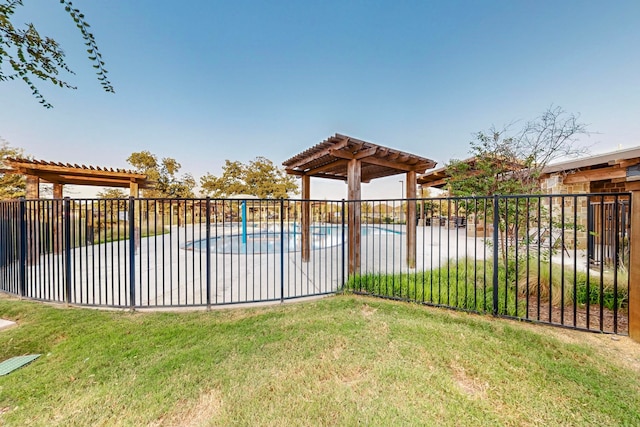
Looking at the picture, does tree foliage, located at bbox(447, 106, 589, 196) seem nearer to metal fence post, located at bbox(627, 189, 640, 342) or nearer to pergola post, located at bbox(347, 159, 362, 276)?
metal fence post, located at bbox(627, 189, 640, 342)

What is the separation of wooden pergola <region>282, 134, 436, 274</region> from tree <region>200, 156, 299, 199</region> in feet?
A: 48.6

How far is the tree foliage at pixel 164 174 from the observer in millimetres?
19312

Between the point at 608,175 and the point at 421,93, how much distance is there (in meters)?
6.32

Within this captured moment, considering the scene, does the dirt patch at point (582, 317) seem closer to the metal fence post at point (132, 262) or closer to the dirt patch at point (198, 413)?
the dirt patch at point (198, 413)

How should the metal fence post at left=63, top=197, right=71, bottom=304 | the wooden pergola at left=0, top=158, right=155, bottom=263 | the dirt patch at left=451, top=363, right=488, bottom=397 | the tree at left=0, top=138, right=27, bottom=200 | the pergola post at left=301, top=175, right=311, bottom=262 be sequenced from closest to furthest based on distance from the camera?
the dirt patch at left=451, top=363, right=488, bottom=397 → the metal fence post at left=63, top=197, right=71, bottom=304 → the wooden pergola at left=0, top=158, right=155, bottom=263 → the pergola post at left=301, top=175, right=311, bottom=262 → the tree at left=0, top=138, right=27, bottom=200

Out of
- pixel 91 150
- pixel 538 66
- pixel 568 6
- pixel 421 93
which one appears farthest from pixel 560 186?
pixel 91 150

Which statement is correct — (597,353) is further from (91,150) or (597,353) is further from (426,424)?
(91,150)

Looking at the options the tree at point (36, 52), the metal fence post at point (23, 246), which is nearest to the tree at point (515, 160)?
the tree at point (36, 52)

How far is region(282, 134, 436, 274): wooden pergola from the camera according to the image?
5.09 meters

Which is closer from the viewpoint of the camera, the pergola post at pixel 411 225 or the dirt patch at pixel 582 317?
the dirt patch at pixel 582 317

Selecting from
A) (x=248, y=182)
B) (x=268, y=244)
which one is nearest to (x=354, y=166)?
(x=268, y=244)

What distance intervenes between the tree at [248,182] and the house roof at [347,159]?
48.5ft

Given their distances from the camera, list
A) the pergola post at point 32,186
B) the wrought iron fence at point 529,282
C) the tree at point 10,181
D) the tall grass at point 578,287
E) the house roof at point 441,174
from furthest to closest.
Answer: the tree at point 10,181 → the pergola post at point 32,186 → the house roof at point 441,174 → the tall grass at point 578,287 → the wrought iron fence at point 529,282

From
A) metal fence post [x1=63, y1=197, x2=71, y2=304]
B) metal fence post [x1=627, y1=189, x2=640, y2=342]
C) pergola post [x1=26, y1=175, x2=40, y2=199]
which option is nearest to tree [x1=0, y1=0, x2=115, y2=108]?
metal fence post [x1=63, y1=197, x2=71, y2=304]
